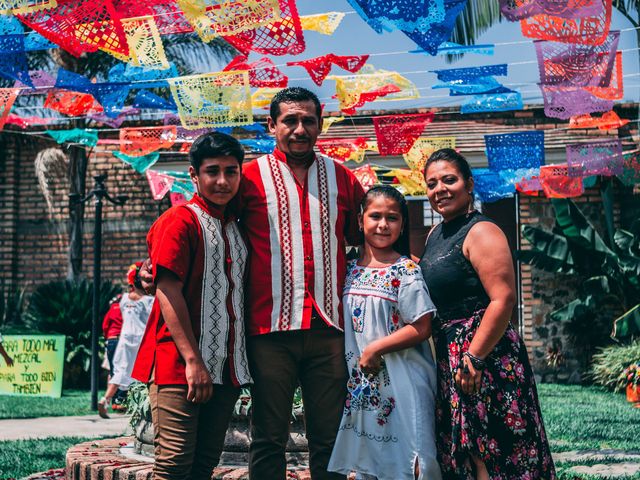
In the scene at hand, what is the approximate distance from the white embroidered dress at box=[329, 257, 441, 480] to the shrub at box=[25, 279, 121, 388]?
993cm

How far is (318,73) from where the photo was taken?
6.09 metres

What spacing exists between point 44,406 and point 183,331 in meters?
7.99

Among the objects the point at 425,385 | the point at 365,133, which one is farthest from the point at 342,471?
the point at 365,133

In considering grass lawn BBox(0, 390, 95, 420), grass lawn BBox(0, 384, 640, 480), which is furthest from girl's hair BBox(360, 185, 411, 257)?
grass lawn BBox(0, 390, 95, 420)

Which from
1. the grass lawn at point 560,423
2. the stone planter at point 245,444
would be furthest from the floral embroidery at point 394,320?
the grass lawn at point 560,423

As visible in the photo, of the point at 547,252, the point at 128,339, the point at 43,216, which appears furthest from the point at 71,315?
the point at 547,252

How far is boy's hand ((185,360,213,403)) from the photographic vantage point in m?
3.14

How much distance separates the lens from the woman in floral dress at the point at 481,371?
3270 mm

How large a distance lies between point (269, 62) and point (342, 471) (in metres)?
3.92

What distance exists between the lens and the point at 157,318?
11.0ft

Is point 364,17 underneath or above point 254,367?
above

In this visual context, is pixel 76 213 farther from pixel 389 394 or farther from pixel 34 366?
pixel 389 394

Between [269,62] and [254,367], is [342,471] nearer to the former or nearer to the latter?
[254,367]

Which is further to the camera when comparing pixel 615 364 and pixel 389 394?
pixel 615 364
